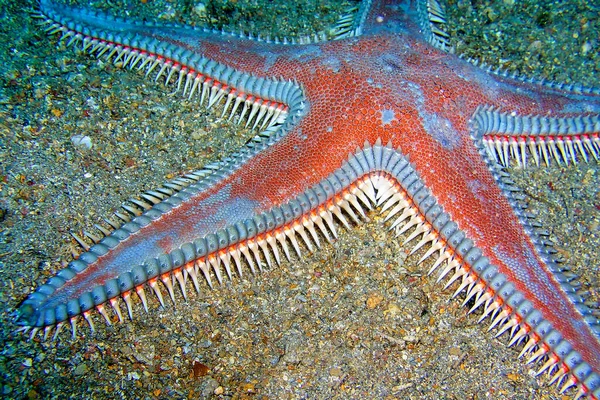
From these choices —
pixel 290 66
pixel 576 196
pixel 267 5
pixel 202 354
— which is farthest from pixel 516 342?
pixel 267 5

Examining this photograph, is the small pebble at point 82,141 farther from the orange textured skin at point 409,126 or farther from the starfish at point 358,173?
the orange textured skin at point 409,126

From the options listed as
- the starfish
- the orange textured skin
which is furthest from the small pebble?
the orange textured skin

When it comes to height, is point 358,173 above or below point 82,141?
above

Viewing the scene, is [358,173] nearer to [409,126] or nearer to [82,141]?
[409,126]

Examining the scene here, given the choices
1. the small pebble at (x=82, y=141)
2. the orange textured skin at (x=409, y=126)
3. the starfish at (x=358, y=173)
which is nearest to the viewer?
the starfish at (x=358, y=173)

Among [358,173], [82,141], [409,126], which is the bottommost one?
[82,141]

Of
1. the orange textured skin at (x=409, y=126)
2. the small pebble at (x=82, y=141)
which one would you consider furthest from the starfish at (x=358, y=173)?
the small pebble at (x=82, y=141)

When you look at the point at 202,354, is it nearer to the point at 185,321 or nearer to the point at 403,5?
the point at 185,321

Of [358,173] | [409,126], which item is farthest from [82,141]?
[409,126]
